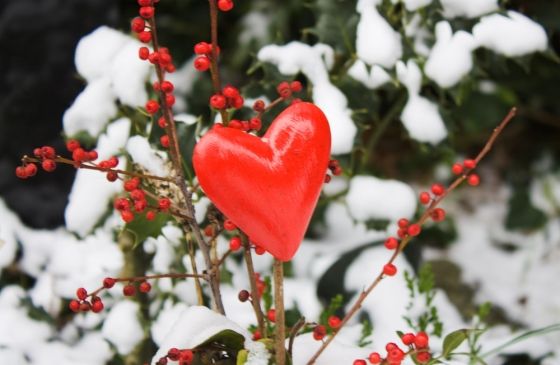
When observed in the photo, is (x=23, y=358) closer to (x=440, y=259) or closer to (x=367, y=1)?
(x=367, y=1)

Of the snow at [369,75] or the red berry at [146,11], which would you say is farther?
the snow at [369,75]

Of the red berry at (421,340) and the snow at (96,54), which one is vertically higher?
the red berry at (421,340)

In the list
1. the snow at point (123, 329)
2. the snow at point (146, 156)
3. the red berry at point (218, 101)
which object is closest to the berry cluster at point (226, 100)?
the red berry at point (218, 101)

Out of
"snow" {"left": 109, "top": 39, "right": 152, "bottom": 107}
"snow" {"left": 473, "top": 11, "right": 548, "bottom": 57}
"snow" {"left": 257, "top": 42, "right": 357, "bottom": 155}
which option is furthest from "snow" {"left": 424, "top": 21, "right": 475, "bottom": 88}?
"snow" {"left": 109, "top": 39, "right": 152, "bottom": 107}

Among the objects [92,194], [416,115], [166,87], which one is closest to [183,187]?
[166,87]

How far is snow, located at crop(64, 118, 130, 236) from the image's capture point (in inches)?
41.1

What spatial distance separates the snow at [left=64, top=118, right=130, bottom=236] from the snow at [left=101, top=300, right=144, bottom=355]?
0.12 meters

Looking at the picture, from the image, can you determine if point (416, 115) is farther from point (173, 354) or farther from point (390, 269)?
point (173, 354)

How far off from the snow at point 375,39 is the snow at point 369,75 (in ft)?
0.09

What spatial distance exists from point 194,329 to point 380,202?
511 mm

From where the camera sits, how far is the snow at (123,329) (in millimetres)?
1056

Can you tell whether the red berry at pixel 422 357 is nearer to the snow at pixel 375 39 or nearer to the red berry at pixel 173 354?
the red berry at pixel 173 354

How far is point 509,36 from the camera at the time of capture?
1047mm

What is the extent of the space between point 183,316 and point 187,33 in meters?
1.20
